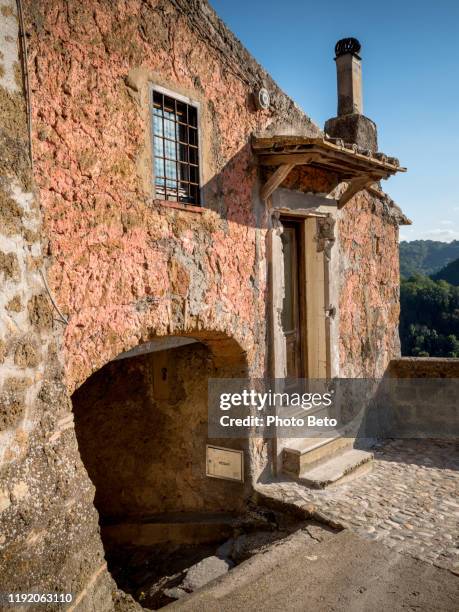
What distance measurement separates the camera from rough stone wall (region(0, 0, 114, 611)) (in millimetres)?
2617

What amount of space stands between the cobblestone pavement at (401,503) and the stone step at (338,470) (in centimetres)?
8

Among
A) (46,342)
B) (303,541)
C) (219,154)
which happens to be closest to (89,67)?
(219,154)

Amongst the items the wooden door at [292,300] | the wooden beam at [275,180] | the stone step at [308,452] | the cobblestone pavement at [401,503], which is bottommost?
the cobblestone pavement at [401,503]

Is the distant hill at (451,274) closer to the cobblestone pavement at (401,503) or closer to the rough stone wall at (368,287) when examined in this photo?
the rough stone wall at (368,287)

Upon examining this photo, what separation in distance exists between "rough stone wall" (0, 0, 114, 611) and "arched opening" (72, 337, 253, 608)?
2418 mm

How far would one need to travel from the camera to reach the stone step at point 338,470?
5.75 meters

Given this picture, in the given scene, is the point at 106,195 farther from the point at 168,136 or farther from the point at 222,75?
the point at 222,75

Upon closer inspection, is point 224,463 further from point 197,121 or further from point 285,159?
point 197,121

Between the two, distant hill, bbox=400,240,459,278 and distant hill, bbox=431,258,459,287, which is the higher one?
distant hill, bbox=400,240,459,278

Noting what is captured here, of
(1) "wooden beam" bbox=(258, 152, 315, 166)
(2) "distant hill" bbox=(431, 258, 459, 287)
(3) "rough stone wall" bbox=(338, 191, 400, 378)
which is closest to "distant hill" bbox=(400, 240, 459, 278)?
(2) "distant hill" bbox=(431, 258, 459, 287)

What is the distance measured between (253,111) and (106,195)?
2458mm

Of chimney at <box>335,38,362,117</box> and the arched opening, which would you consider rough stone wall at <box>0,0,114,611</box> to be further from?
chimney at <box>335,38,362,117</box>

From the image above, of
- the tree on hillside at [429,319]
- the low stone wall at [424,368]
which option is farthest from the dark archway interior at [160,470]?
the tree on hillside at [429,319]

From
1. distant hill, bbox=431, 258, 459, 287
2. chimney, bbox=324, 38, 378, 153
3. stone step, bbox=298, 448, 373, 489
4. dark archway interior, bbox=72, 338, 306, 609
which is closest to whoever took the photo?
dark archway interior, bbox=72, 338, 306, 609
